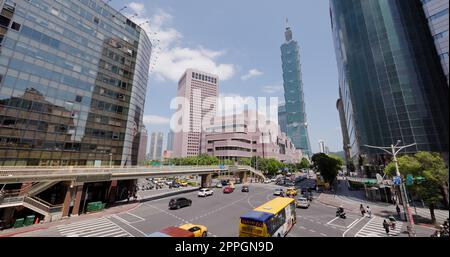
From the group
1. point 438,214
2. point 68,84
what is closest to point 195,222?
point 438,214

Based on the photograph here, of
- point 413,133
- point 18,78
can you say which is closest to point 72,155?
point 18,78

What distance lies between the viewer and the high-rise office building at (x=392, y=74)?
132 feet

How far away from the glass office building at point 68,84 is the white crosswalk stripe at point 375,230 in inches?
1873

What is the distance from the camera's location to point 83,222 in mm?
25125

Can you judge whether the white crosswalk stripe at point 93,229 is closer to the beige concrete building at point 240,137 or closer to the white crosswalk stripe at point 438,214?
the white crosswalk stripe at point 438,214

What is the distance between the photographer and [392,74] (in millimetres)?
46844

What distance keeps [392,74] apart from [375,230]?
140ft

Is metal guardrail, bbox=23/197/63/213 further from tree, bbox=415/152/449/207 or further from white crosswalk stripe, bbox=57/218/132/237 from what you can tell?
tree, bbox=415/152/449/207

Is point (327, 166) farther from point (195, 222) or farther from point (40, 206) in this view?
point (40, 206)

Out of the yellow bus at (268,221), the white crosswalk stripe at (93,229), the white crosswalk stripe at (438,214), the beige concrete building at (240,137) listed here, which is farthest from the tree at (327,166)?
the beige concrete building at (240,137)

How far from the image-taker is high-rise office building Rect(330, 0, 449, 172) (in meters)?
40.3
